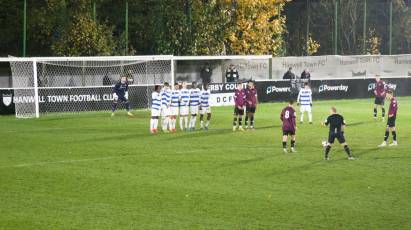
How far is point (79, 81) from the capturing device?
1628 inches

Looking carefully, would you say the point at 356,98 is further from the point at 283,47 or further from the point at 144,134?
the point at 144,134

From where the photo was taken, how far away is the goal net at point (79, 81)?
127 ft

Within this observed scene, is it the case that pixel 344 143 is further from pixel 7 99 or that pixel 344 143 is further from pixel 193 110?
pixel 7 99

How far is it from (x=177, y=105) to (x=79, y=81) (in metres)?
10.6

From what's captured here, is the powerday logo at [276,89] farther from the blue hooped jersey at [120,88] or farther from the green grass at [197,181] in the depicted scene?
the green grass at [197,181]

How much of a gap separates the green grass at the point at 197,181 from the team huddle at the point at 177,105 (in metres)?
0.93

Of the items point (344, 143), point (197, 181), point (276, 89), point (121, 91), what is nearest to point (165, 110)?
point (121, 91)

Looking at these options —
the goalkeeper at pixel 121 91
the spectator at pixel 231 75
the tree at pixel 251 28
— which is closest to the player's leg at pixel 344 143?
the goalkeeper at pixel 121 91

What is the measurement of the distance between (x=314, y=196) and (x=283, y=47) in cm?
4320

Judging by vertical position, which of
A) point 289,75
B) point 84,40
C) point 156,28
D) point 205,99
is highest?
point 156,28

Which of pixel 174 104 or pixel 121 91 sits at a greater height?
pixel 121 91

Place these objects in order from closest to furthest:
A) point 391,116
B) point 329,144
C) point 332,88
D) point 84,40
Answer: point 329,144, point 391,116, point 84,40, point 332,88

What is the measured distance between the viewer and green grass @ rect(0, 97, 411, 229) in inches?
625

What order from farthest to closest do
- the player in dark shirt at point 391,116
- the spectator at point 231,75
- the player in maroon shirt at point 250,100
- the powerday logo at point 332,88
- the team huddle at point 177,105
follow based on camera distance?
the powerday logo at point 332,88 < the spectator at point 231,75 < the player in maroon shirt at point 250,100 < the team huddle at point 177,105 < the player in dark shirt at point 391,116
